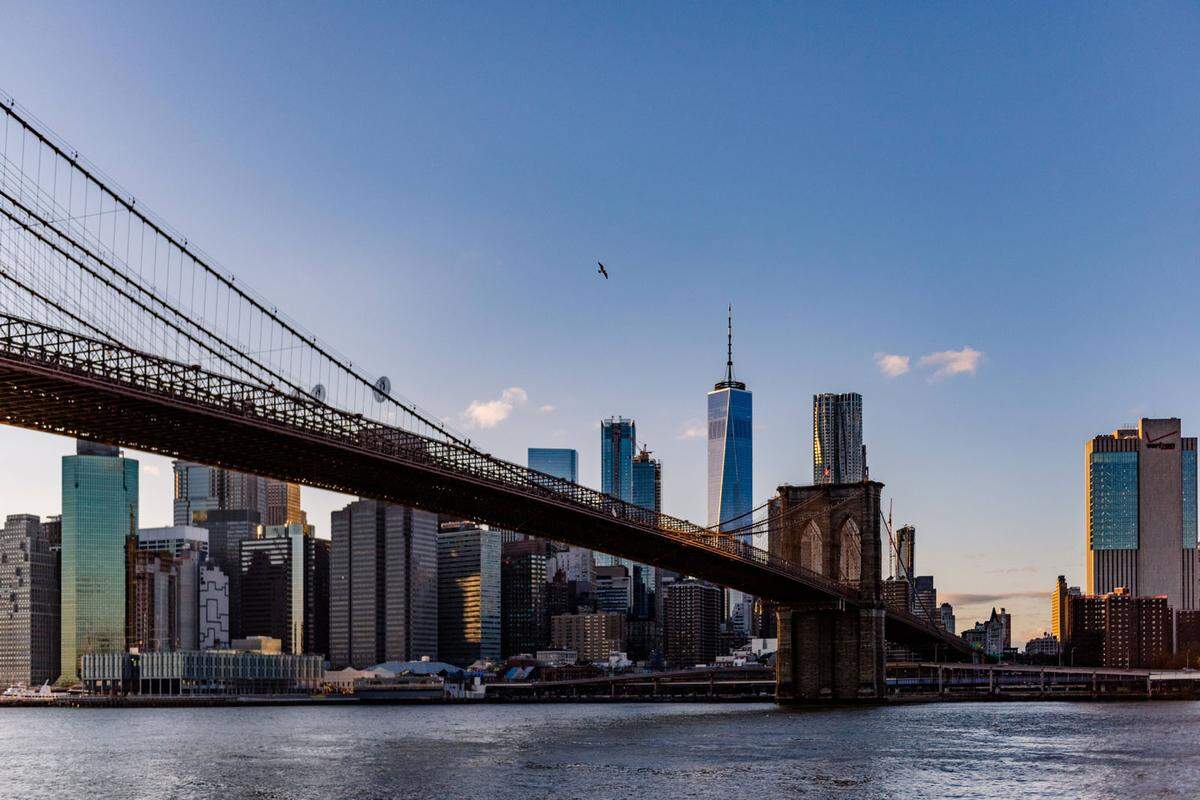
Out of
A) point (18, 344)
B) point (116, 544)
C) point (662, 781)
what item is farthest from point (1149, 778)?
point (116, 544)

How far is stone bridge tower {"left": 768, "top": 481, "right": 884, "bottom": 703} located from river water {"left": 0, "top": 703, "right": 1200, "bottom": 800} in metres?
7.94

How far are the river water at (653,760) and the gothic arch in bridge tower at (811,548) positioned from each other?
47.0 feet

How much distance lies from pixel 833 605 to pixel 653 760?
1337 inches

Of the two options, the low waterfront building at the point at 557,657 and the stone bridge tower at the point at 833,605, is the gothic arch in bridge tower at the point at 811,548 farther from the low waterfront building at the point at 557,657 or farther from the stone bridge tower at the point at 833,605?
the low waterfront building at the point at 557,657

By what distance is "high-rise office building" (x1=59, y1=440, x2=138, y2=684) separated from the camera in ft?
637

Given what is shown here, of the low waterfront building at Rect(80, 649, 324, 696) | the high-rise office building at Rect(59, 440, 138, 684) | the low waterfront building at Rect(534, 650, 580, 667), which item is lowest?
the low waterfront building at Rect(534, 650, 580, 667)

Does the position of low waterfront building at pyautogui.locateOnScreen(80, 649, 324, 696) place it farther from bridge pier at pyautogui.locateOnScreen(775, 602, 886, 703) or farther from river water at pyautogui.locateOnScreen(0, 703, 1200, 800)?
river water at pyautogui.locateOnScreen(0, 703, 1200, 800)

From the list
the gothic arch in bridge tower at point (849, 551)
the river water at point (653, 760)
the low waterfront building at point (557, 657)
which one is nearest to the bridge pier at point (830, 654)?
the gothic arch in bridge tower at point (849, 551)

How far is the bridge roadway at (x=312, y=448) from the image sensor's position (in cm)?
3484

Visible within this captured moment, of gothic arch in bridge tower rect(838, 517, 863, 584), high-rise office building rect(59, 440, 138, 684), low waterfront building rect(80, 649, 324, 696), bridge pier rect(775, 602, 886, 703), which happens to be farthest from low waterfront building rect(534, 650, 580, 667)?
bridge pier rect(775, 602, 886, 703)

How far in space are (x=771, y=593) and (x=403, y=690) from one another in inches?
2595

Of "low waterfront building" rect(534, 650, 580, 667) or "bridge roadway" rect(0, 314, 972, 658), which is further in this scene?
"low waterfront building" rect(534, 650, 580, 667)

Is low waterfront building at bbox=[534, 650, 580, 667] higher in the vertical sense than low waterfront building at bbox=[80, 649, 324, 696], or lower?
lower

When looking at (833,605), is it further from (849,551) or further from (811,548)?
(811,548)
